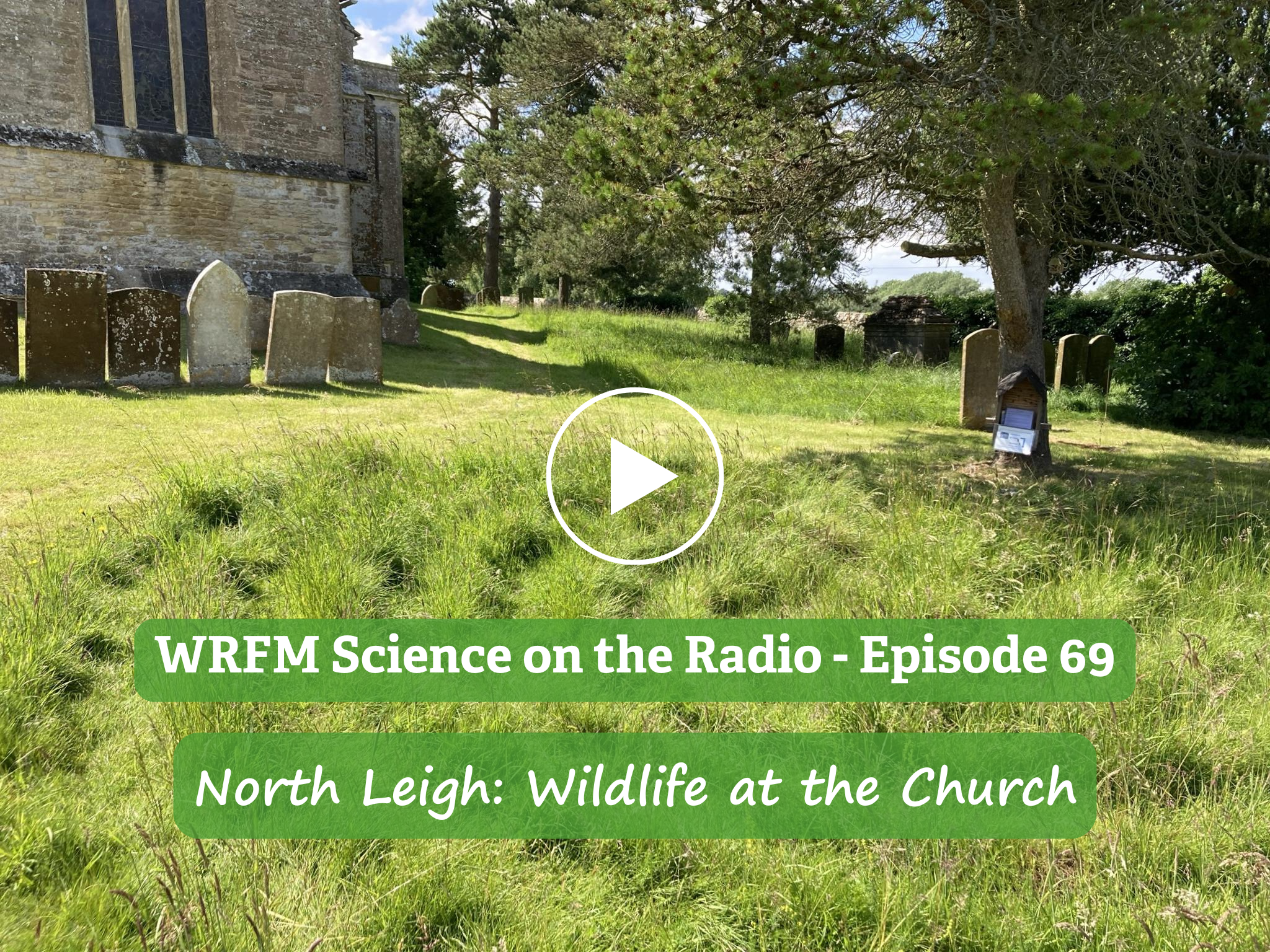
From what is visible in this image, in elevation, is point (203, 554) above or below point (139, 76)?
below

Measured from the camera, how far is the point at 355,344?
11.5 m

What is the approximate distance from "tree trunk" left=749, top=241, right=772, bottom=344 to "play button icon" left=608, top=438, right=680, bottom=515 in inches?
517

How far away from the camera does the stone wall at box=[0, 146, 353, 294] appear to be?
46.5 ft

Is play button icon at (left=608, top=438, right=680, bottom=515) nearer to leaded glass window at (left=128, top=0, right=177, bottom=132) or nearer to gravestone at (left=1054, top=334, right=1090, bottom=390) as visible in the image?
gravestone at (left=1054, top=334, right=1090, bottom=390)

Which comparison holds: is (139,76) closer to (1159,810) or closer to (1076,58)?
(1076,58)

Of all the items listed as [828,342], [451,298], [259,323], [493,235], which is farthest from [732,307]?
[493,235]

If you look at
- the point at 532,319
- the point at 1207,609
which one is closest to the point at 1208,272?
the point at 1207,609

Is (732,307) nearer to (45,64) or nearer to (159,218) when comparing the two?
(159,218)

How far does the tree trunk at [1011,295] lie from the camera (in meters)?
7.45

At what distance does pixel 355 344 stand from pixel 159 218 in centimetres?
669

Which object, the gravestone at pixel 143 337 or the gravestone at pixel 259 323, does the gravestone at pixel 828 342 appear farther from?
the gravestone at pixel 143 337

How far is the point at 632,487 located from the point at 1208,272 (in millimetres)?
11864

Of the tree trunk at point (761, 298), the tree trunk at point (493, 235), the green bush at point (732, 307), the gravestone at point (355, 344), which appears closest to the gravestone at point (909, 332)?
the tree trunk at point (761, 298)

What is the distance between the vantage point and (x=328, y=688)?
3332mm
